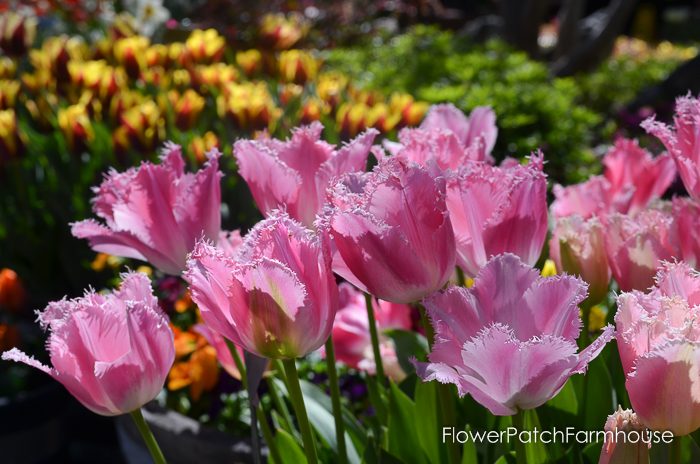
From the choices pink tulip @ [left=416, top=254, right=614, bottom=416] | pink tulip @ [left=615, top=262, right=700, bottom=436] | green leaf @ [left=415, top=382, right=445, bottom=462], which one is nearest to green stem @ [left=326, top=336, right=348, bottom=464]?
green leaf @ [left=415, top=382, right=445, bottom=462]

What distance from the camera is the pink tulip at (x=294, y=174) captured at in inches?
38.2

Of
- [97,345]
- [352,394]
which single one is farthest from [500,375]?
[352,394]

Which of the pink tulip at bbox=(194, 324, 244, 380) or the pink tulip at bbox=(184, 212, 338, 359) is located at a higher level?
the pink tulip at bbox=(184, 212, 338, 359)

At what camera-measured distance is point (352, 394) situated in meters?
2.06

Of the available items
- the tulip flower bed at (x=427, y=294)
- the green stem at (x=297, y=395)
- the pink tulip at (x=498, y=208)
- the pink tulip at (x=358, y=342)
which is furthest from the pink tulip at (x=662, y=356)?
the pink tulip at (x=358, y=342)

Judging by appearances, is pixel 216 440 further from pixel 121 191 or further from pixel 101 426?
pixel 101 426

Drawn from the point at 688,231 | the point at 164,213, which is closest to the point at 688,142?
the point at 688,231

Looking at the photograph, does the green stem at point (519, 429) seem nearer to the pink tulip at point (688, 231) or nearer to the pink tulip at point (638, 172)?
the pink tulip at point (688, 231)

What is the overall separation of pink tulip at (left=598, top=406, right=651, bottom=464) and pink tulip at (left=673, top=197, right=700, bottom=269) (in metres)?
0.29

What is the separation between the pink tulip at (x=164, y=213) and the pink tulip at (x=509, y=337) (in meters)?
0.34

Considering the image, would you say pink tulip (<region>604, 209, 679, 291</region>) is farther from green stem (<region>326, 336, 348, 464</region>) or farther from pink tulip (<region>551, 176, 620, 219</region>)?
green stem (<region>326, 336, 348, 464</region>)

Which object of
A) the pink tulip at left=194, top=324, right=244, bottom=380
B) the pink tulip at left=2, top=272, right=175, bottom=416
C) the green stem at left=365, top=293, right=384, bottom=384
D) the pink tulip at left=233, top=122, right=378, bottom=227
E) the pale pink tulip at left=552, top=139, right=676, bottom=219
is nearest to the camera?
the pink tulip at left=2, top=272, right=175, bottom=416

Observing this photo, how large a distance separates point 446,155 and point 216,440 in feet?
3.35

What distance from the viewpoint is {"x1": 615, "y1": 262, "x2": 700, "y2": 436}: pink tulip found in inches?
27.0
